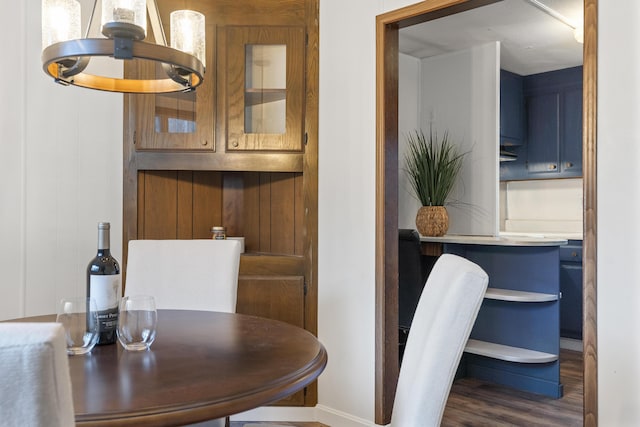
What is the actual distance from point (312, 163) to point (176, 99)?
2.63ft

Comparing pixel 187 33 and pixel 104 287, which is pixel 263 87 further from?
pixel 104 287

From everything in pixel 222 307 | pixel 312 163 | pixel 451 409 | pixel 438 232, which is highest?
pixel 312 163

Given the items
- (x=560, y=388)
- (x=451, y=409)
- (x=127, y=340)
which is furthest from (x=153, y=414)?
(x=560, y=388)

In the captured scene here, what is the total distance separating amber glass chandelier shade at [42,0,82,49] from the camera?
1.57 meters

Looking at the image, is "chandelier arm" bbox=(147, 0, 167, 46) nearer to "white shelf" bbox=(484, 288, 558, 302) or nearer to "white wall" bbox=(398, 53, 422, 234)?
"white shelf" bbox=(484, 288, 558, 302)

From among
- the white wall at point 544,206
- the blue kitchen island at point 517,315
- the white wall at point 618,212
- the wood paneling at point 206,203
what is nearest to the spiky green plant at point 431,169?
the blue kitchen island at point 517,315

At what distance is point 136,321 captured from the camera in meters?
1.40

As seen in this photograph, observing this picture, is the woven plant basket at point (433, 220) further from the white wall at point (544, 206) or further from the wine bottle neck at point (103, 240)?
the wine bottle neck at point (103, 240)

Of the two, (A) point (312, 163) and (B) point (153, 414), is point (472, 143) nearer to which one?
(A) point (312, 163)

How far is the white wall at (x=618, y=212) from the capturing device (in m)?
1.94

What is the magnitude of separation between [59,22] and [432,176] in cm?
298

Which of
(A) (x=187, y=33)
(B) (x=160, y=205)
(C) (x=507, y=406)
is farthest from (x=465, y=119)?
(A) (x=187, y=33)

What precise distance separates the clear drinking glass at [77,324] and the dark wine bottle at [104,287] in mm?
37

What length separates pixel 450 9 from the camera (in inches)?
97.5
